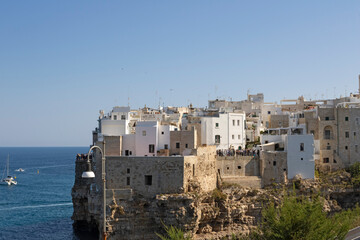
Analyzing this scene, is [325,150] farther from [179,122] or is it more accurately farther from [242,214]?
[179,122]

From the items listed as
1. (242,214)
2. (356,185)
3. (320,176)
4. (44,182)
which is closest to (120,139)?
(242,214)

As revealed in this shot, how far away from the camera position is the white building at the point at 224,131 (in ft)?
148

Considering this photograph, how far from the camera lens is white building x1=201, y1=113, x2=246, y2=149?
4525cm

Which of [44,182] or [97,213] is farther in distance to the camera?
[44,182]

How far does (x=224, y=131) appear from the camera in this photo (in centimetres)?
4650

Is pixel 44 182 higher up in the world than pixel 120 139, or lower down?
lower down

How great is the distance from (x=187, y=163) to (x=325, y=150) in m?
16.3

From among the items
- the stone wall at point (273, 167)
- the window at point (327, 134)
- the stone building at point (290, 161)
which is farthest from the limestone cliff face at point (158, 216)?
the window at point (327, 134)

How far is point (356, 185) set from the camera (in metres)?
43.8

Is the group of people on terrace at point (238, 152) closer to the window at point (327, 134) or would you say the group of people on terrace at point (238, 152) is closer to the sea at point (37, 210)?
the window at point (327, 134)

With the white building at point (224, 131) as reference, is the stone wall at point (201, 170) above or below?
below

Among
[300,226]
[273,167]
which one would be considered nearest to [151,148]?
[273,167]

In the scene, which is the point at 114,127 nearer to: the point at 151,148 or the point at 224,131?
the point at 151,148

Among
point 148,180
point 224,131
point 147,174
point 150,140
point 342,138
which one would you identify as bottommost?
point 148,180
